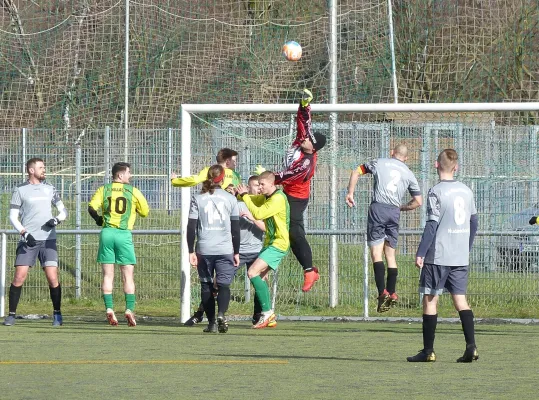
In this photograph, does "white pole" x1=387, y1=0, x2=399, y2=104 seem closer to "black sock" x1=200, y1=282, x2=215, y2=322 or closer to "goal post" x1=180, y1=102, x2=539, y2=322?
"goal post" x1=180, y1=102, x2=539, y2=322

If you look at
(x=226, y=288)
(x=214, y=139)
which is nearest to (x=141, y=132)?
(x=214, y=139)

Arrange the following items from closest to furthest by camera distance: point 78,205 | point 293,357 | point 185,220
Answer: point 293,357 → point 185,220 → point 78,205

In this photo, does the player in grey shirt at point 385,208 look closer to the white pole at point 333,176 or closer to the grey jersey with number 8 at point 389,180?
the grey jersey with number 8 at point 389,180

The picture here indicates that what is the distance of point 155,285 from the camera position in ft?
58.9

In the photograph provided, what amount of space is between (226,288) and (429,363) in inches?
145

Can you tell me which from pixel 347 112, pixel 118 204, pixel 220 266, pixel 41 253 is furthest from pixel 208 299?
pixel 347 112

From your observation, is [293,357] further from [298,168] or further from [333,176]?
[333,176]

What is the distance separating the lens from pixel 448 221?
33.2 feet

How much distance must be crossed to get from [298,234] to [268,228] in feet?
1.35

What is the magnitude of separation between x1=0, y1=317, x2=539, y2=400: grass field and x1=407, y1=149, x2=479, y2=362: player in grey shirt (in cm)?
23

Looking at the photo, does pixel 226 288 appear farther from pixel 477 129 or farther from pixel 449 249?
pixel 477 129

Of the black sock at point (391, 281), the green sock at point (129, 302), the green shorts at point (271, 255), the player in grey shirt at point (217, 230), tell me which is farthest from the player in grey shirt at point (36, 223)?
the black sock at point (391, 281)

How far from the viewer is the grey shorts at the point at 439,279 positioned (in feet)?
33.1

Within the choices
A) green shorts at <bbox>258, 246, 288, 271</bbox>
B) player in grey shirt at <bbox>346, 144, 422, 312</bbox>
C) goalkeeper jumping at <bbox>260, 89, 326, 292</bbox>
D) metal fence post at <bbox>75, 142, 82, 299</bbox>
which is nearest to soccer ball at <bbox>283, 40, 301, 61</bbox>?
goalkeeper jumping at <bbox>260, 89, 326, 292</bbox>
